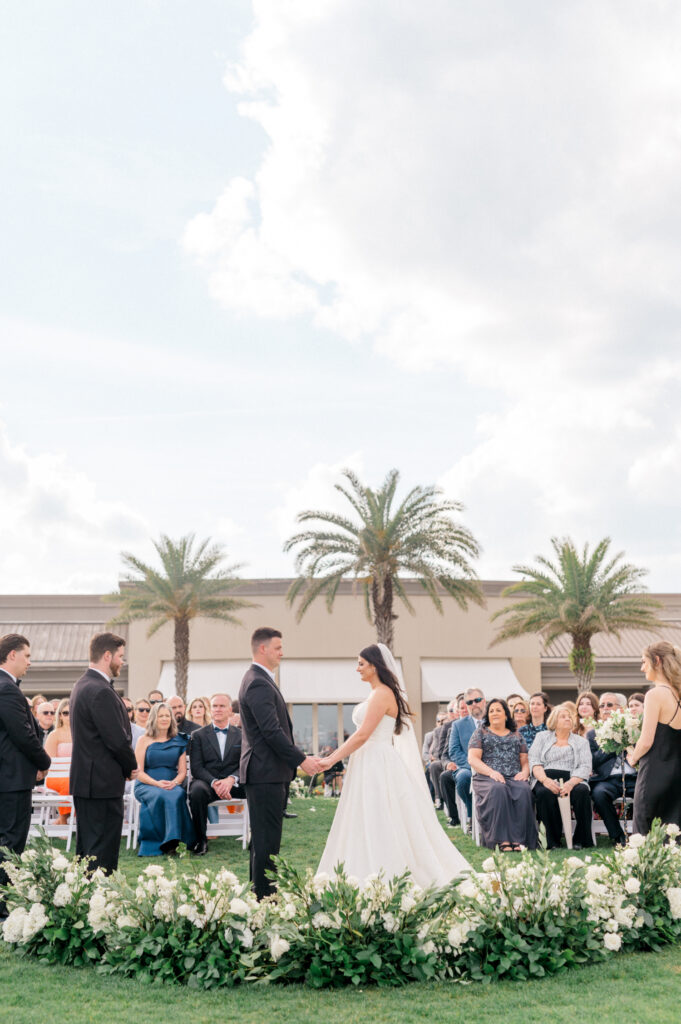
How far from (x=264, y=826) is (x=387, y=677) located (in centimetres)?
145

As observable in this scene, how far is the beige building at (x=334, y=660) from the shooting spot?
36188 millimetres

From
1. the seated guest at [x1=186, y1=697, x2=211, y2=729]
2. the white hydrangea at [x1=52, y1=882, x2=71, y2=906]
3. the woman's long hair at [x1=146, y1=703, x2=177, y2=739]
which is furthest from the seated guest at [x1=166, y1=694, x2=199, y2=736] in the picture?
the white hydrangea at [x1=52, y1=882, x2=71, y2=906]

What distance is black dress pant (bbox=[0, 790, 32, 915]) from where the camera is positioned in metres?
7.25

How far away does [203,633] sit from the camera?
A: 3734 cm

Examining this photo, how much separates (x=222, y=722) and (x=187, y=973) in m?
7.01

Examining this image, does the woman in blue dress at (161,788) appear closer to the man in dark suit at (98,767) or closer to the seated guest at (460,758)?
the seated guest at (460,758)

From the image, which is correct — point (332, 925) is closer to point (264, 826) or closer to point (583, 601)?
point (264, 826)

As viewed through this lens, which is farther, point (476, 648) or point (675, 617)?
point (675, 617)

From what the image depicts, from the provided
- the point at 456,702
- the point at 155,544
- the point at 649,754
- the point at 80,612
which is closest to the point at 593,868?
the point at 649,754

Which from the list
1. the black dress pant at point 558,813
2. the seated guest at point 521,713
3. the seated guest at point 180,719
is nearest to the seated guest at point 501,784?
the black dress pant at point 558,813

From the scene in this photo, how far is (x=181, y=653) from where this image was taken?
111ft

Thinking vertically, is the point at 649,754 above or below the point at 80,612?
below

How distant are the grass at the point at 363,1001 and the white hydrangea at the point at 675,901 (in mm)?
301

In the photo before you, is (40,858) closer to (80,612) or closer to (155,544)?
(155,544)
